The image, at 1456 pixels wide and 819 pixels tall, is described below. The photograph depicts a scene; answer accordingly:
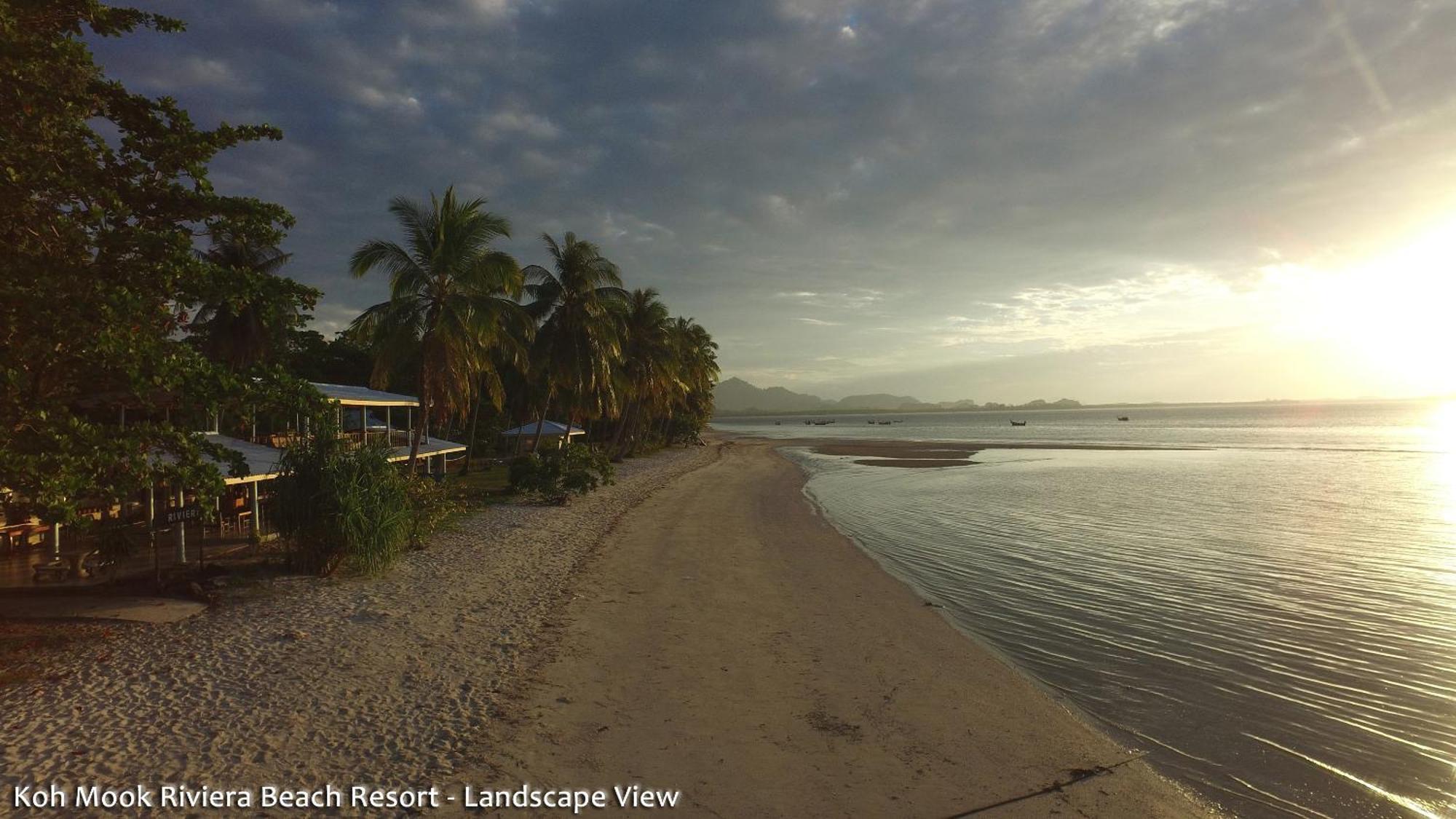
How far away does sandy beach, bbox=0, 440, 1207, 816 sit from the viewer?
196 inches

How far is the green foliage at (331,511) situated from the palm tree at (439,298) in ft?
24.6

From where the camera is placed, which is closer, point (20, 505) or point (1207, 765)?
point (1207, 765)

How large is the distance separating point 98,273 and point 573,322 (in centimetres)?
2242

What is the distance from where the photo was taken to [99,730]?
5375mm

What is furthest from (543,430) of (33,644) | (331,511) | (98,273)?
(98,273)

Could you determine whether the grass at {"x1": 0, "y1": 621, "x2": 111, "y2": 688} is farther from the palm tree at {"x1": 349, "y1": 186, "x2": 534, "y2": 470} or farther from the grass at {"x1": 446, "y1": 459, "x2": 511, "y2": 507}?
the palm tree at {"x1": 349, "y1": 186, "x2": 534, "y2": 470}

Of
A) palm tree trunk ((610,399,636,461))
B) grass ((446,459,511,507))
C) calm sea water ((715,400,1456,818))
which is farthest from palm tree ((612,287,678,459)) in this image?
calm sea water ((715,400,1456,818))

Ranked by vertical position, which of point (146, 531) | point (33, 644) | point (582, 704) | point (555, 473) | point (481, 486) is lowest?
point (582, 704)

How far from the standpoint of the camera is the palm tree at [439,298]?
18156mm

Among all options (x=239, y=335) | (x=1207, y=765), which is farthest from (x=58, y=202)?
(x=239, y=335)

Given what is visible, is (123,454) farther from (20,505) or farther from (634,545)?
(634,545)

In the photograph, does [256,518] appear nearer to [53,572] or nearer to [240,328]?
[53,572]

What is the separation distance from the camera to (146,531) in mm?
13219

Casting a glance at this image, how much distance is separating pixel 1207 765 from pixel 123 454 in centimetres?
946
